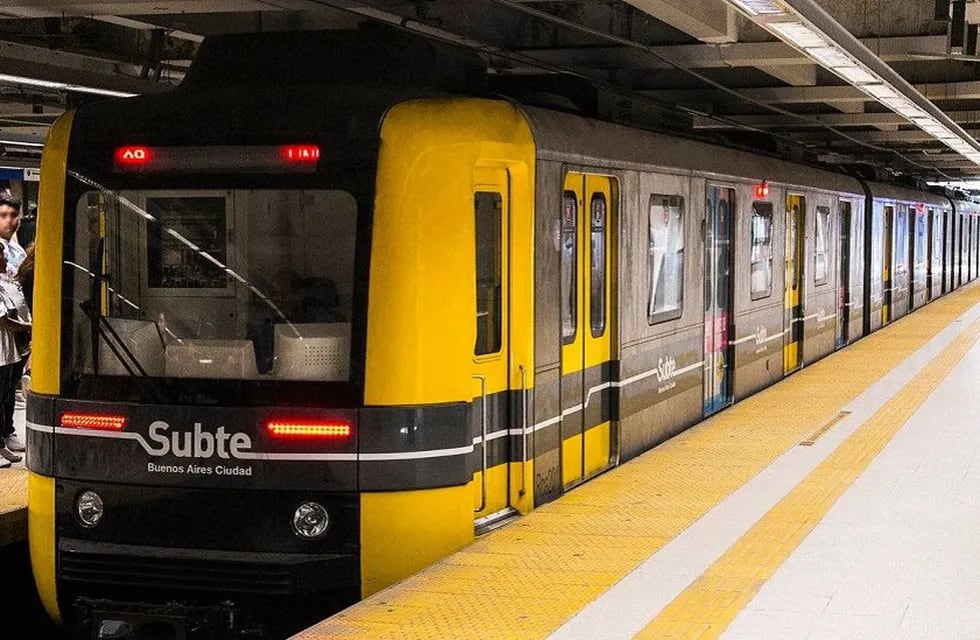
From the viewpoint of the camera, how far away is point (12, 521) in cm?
718

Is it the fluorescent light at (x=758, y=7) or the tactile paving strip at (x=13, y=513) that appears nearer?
the fluorescent light at (x=758, y=7)

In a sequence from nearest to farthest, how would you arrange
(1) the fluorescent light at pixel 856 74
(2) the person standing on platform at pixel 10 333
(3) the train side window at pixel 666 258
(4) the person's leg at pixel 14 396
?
(2) the person standing on platform at pixel 10 333 → (4) the person's leg at pixel 14 396 → (3) the train side window at pixel 666 258 → (1) the fluorescent light at pixel 856 74

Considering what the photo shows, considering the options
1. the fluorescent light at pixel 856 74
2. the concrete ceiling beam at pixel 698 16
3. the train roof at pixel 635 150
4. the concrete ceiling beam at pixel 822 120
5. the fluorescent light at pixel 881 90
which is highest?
the concrete ceiling beam at pixel 822 120

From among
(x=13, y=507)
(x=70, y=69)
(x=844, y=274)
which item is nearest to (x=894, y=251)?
(x=844, y=274)

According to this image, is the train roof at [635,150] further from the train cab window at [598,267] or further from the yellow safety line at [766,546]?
the yellow safety line at [766,546]

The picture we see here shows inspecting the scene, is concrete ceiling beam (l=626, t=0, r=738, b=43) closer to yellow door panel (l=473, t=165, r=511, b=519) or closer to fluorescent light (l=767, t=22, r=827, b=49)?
fluorescent light (l=767, t=22, r=827, b=49)

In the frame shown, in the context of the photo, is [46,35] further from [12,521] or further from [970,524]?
[970,524]

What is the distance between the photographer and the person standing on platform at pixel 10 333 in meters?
7.89

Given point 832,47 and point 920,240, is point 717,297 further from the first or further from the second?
point 920,240

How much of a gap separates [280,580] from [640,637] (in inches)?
62.7

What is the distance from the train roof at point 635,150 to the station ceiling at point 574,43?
0.65 feet

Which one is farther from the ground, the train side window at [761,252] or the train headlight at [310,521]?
the train side window at [761,252]

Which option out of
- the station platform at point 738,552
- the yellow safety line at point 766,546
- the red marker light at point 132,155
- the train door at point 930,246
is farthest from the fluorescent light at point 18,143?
the train door at point 930,246

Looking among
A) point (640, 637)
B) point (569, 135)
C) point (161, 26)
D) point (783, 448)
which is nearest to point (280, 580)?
point (640, 637)
